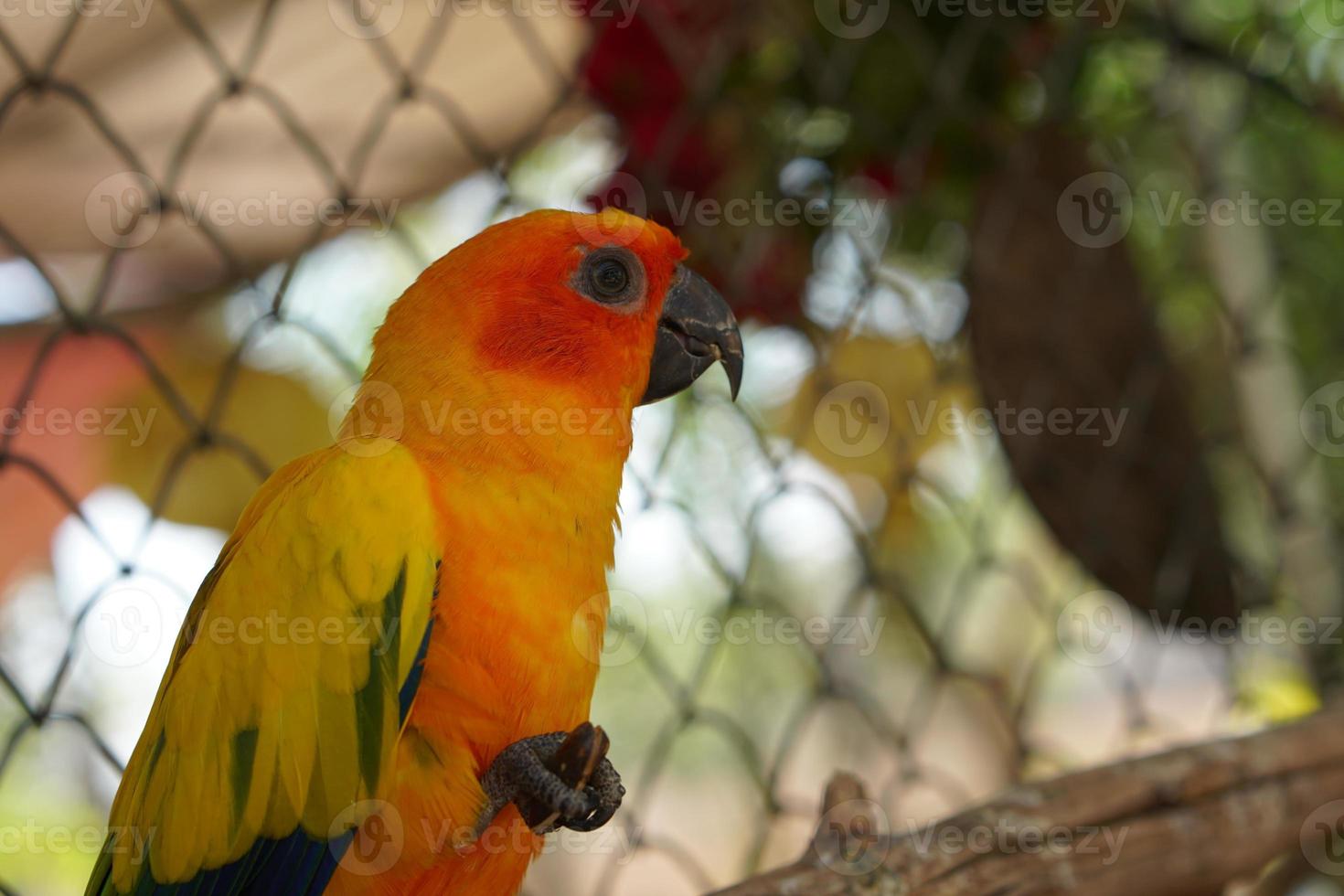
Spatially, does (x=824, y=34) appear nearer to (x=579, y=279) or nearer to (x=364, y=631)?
(x=579, y=279)

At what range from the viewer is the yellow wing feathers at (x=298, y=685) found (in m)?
0.63

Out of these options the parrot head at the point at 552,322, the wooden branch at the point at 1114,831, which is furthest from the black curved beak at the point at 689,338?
the wooden branch at the point at 1114,831

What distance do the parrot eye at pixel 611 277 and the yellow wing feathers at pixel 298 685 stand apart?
0.81 ft

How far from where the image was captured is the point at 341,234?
4.25 feet

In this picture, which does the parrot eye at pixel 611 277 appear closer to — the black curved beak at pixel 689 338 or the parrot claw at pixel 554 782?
the black curved beak at pixel 689 338


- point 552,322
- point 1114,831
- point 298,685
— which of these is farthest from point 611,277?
point 1114,831

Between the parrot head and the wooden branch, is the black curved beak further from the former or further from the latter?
the wooden branch

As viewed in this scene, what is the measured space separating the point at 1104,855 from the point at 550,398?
0.62 meters

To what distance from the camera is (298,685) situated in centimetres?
63

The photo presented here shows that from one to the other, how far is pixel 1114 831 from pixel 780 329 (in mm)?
618

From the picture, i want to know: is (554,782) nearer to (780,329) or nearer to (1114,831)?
(1114,831)

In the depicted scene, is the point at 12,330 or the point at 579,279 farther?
the point at 12,330

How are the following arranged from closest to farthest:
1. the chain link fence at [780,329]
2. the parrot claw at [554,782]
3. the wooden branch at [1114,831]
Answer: the parrot claw at [554,782], the wooden branch at [1114,831], the chain link fence at [780,329]

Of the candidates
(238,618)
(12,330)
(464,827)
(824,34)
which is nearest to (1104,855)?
(464,827)
